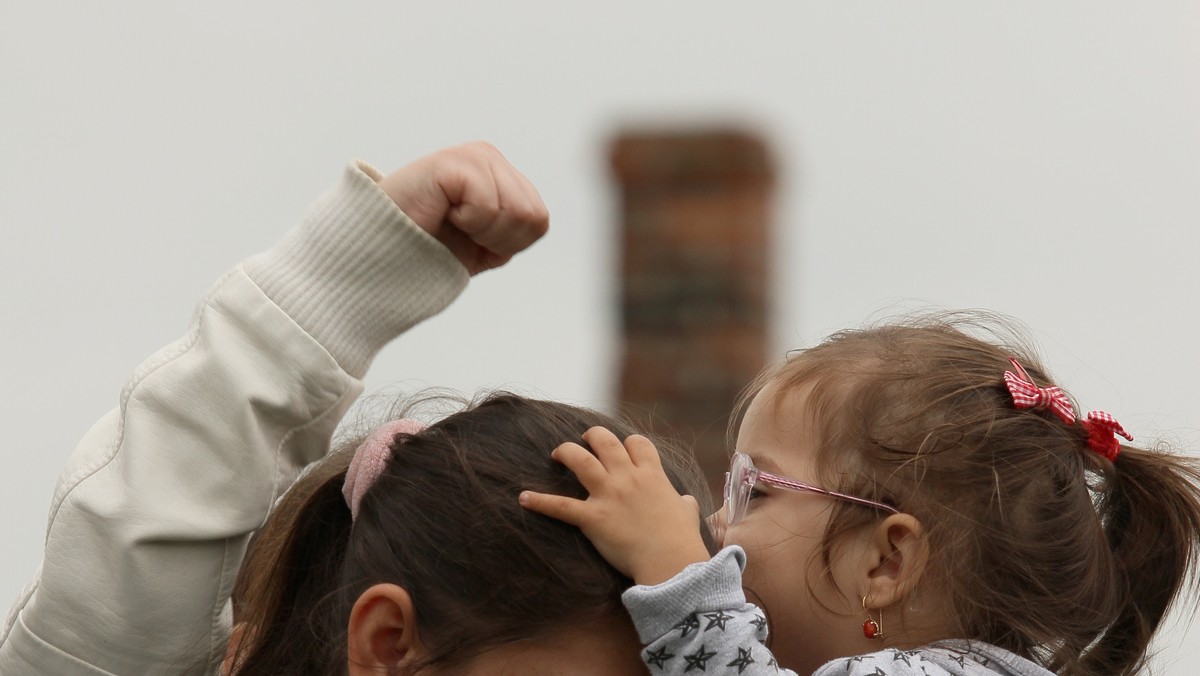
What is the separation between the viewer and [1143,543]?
267 centimetres

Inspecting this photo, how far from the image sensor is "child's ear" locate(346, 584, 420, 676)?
201 centimetres

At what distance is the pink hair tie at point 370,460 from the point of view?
2199mm

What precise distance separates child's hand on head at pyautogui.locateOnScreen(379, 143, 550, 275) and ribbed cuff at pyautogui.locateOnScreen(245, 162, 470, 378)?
30 millimetres

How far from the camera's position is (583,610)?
202cm

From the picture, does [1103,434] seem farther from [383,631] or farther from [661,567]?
[383,631]

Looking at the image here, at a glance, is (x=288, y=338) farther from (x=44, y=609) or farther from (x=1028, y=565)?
(x=1028, y=565)

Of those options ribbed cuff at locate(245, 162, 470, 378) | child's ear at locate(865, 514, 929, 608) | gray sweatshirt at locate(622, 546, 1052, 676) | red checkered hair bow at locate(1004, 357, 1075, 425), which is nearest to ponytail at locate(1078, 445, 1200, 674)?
red checkered hair bow at locate(1004, 357, 1075, 425)

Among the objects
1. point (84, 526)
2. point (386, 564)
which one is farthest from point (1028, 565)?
point (84, 526)

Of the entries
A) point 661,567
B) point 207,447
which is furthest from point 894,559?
point 207,447

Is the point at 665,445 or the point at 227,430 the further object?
the point at 665,445

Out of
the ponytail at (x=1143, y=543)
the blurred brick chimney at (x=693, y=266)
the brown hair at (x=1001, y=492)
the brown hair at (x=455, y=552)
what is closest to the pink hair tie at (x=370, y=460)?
the brown hair at (x=455, y=552)

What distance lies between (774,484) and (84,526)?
1.01 metres

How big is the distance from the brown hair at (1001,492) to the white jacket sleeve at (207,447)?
0.72 m

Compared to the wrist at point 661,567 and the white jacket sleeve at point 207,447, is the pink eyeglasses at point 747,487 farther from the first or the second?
the white jacket sleeve at point 207,447
